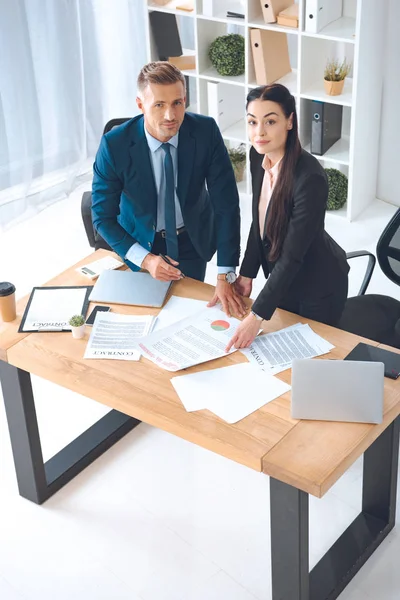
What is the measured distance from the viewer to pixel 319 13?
5.07 metres

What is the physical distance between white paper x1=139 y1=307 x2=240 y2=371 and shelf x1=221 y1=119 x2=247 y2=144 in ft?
9.11

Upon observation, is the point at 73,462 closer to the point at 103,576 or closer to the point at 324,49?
the point at 103,576

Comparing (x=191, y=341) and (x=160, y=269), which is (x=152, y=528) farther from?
(x=160, y=269)

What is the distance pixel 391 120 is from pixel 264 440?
3460mm

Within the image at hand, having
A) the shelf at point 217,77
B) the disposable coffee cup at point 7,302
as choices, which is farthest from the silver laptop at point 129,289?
the shelf at point 217,77

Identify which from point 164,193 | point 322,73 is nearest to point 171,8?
point 322,73

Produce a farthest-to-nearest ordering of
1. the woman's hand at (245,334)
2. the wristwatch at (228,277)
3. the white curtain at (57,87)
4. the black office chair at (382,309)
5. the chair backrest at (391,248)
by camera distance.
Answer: the white curtain at (57,87) < the chair backrest at (391,248) < the black office chair at (382,309) < the wristwatch at (228,277) < the woman's hand at (245,334)

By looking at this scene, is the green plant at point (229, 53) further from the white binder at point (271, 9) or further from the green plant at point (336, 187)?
the green plant at point (336, 187)

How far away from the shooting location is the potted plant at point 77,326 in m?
3.17

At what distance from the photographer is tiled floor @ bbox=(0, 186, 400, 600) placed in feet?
10.5

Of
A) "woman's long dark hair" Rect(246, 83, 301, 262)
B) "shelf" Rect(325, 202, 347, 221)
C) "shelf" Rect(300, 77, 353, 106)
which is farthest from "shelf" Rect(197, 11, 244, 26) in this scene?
"woman's long dark hair" Rect(246, 83, 301, 262)

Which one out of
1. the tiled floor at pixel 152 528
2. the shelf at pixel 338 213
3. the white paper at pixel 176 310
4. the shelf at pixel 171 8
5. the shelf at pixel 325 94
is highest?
the shelf at pixel 171 8

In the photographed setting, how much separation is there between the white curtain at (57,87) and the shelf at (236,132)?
0.99 m

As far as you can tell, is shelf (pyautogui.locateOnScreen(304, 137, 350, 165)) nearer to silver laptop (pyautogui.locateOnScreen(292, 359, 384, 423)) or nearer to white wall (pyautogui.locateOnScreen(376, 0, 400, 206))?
white wall (pyautogui.locateOnScreen(376, 0, 400, 206))
